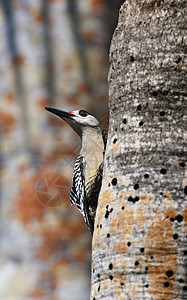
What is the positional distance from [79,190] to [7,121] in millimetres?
1598

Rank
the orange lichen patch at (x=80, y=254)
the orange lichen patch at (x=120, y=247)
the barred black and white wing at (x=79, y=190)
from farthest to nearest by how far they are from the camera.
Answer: the orange lichen patch at (x=80, y=254)
the barred black and white wing at (x=79, y=190)
the orange lichen patch at (x=120, y=247)

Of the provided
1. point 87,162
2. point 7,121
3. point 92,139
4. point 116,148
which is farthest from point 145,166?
point 7,121

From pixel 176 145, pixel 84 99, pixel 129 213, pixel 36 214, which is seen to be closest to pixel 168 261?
pixel 129 213

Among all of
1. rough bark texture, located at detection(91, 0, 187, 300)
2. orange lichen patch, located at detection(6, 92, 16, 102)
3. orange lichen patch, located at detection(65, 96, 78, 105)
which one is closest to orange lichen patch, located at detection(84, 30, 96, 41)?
orange lichen patch, located at detection(65, 96, 78, 105)

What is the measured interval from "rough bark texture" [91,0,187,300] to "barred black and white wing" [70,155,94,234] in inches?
109

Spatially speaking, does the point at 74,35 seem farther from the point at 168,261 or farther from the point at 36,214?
the point at 168,261

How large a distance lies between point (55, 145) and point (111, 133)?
382 centimetres

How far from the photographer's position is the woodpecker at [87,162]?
7391mm

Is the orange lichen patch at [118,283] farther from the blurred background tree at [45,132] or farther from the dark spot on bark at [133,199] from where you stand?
the blurred background tree at [45,132]

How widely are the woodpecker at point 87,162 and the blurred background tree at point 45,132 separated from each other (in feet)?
1.42

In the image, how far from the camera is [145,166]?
424 cm

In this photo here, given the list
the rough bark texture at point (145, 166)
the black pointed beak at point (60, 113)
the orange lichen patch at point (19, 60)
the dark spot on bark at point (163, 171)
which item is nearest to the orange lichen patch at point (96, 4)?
the orange lichen patch at point (19, 60)

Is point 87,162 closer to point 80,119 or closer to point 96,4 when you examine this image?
point 80,119

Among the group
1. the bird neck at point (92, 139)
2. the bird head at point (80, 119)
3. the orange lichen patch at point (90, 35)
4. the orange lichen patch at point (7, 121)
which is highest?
the orange lichen patch at point (90, 35)
